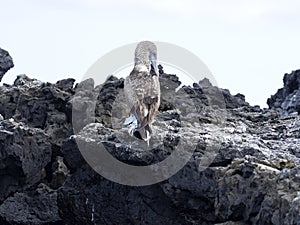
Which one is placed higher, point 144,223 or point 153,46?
point 153,46

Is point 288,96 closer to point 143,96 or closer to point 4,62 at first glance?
point 4,62

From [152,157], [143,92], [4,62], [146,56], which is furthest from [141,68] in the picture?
[4,62]

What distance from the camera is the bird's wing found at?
740 inches

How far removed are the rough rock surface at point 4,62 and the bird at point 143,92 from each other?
59.0 ft

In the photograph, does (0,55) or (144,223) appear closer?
(144,223)

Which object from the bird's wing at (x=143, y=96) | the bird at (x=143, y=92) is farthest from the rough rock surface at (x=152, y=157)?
the bird's wing at (x=143, y=96)

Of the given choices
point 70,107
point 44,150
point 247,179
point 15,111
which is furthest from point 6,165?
point 247,179

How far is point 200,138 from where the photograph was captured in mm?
18484

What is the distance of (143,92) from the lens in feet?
62.3

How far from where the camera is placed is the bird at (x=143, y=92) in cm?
1880

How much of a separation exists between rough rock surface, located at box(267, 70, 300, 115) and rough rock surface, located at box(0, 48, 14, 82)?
47.8 ft

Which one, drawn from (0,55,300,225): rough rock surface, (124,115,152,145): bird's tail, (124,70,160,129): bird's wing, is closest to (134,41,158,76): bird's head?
(124,70,160,129): bird's wing

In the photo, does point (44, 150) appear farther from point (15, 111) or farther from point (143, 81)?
point (143, 81)

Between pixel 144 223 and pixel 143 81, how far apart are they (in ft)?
13.4
